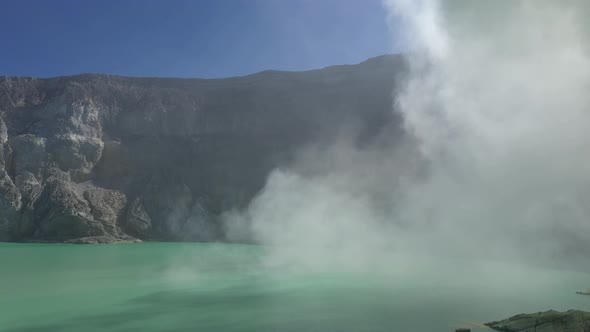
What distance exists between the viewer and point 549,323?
9.93 metres

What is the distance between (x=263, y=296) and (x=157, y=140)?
123ft

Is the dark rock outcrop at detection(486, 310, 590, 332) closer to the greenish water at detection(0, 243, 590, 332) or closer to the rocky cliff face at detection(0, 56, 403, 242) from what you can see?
the greenish water at detection(0, 243, 590, 332)

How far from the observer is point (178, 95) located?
5169 cm

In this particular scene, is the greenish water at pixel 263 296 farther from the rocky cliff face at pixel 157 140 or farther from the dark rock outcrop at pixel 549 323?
the rocky cliff face at pixel 157 140

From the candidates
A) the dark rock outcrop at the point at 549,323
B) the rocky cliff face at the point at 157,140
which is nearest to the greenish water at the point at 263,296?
the dark rock outcrop at the point at 549,323

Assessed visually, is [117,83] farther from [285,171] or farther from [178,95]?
[285,171]

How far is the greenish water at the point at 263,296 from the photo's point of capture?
34.8ft

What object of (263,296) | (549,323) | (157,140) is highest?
(157,140)

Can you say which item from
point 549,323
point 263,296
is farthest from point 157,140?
point 549,323

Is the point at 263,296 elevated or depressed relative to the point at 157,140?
depressed

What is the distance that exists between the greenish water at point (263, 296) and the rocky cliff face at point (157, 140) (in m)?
18.6

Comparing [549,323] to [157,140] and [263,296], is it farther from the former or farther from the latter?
[157,140]

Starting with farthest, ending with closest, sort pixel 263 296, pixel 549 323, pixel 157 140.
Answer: pixel 157 140
pixel 263 296
pixel 549 323

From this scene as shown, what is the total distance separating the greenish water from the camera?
10.6 m
